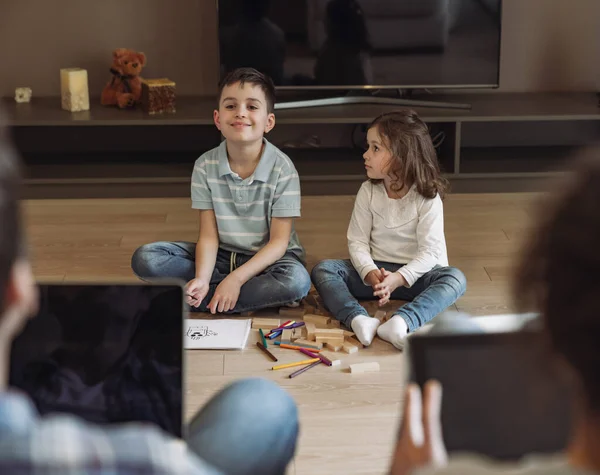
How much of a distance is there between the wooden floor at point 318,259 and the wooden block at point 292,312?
0.21 metres

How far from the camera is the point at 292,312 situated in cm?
232

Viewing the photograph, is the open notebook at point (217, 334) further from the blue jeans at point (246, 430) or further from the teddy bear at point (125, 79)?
the teddy bear at point (125, 79)

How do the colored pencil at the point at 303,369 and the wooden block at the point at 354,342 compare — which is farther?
the wooden block at the point at 354,342

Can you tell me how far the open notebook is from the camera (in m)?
2.10

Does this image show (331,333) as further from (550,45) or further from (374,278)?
(550,45)

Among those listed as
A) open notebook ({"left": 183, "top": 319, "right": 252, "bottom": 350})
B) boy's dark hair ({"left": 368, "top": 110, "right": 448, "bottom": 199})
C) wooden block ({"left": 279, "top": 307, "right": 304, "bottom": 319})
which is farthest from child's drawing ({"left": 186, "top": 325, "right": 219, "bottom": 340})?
boy's dark hair ({"left": 368, "top": 110, "right": 448, "bottom": 199})

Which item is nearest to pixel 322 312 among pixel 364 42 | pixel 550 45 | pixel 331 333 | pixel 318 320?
pixel 318 320

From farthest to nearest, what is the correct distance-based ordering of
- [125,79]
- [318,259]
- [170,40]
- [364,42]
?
[170,40]
[125,79]
[364,42]
[318,259]

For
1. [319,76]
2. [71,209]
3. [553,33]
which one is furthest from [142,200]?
[553,33]

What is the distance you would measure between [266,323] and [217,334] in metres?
0.14

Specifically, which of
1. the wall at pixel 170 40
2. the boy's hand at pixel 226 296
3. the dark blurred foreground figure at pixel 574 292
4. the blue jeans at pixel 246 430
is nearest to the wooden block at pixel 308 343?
the boy's hand at pixel 226 296

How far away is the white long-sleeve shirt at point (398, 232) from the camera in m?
2.28

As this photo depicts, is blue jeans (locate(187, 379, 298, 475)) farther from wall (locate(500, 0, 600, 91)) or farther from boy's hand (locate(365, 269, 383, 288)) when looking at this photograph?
wall (locate(500, 0, 600, 91))

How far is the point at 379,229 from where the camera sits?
236 centimetres
